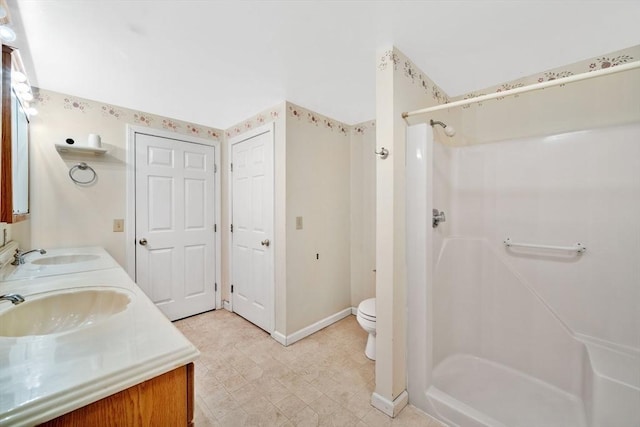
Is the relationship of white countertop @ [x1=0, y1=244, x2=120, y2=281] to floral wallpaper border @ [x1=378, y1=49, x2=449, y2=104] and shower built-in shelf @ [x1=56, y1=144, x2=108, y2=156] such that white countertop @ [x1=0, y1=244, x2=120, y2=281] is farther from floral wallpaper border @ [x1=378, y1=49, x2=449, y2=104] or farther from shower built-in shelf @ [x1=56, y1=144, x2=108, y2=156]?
floral wallpaper border @ [x1=378, y1=49, x2=449, y2=104]

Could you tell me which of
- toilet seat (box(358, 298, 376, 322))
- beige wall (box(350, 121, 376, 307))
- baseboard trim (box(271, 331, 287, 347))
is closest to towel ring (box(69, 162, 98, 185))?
baseboard trim (box(271, 331, 287, 347))

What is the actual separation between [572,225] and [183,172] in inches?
129

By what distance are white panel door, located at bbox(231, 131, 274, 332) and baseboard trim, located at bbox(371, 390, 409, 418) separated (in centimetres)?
114

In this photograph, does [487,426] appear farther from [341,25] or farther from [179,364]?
[341,25]

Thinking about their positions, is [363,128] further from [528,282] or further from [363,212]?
[528,282]

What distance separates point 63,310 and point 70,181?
1.59 m

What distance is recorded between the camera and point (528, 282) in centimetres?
181

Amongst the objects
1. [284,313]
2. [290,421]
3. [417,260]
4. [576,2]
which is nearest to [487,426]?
[417,260]

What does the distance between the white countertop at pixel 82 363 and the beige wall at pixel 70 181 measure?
1.59 metres

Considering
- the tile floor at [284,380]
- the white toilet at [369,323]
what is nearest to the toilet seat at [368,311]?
the white toilet at [369,323]

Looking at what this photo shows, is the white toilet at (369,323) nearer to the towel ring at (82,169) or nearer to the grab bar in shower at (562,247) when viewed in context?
the grab bar in shower at (562,247)

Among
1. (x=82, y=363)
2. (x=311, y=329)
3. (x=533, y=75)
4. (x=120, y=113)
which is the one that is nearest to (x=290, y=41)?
(x=82, y=363)

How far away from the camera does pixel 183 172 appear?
2.70 meters

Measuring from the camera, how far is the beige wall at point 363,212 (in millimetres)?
2762
